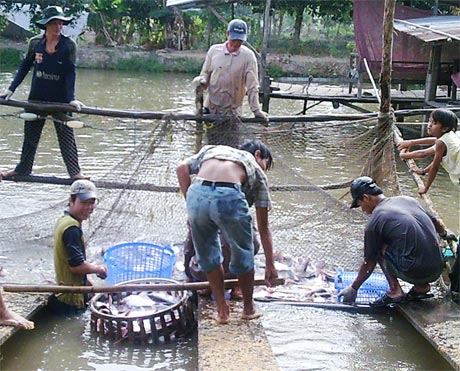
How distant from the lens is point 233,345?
4145mm

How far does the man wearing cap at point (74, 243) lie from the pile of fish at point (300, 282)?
1.41m

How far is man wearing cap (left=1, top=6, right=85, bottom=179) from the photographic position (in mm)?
6359

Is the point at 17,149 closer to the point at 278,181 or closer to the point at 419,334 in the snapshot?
the point at 278,181

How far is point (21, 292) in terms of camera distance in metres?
4.85

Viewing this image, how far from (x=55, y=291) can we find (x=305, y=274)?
7.45 feet

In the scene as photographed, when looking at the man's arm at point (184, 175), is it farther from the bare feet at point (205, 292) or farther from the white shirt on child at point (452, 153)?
the white shirt on child at point (452, 153)

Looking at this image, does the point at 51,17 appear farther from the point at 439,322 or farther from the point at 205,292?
the point at 439,322

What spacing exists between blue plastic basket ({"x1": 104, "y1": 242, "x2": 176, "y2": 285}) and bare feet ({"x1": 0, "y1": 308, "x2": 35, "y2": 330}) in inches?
37.2

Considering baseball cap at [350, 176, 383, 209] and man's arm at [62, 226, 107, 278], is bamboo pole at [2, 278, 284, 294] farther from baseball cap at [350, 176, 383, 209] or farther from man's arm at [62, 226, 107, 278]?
baseball cap at [350, 176, 383, 209]

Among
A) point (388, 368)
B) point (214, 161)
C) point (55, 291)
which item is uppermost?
point (214, 161)

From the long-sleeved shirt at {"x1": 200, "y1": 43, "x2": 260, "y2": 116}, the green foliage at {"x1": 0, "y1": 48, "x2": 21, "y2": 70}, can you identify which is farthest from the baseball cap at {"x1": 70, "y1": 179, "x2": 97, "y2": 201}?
the green foliage at {"x1": 0, "y1": 48, "x2": 21, "y2": 70}

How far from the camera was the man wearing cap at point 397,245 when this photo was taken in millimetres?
4977

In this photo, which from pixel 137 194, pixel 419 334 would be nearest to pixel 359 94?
pixel 137 194

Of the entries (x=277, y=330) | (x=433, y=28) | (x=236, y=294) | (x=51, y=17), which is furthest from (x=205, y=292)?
(x=433, y=28)
